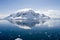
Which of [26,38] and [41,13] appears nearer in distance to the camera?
[26,38]

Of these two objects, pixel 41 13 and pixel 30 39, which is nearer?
pixel 30 39

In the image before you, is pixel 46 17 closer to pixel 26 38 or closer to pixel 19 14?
pixel 19 14

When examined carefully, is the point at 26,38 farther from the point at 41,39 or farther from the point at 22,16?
the point at 22,16

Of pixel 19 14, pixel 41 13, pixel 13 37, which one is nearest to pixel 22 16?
pixel 19 14

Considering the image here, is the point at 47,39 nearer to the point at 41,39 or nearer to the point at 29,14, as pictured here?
the point at 41,39

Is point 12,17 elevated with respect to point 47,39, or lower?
lower

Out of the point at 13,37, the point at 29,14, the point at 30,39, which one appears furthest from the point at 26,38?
the point at 29,14

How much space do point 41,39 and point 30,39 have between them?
0.34 m

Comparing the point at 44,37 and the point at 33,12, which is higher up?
the point at 44,37

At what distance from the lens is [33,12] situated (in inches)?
536

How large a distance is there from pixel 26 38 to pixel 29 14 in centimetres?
928

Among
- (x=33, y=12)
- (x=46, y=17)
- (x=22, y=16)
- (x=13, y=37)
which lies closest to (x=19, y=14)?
(x=22, y=16)

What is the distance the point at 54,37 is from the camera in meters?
4.43

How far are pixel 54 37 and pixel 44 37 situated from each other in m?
0.31
